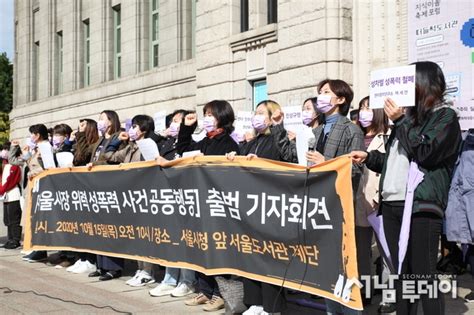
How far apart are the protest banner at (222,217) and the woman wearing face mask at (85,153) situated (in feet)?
1.03

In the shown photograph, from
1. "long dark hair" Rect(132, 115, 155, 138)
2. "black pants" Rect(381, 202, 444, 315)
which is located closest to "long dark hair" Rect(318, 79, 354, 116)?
"black pants" Rect(381, 202, 444, 315)

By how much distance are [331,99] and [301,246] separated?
1.24 m

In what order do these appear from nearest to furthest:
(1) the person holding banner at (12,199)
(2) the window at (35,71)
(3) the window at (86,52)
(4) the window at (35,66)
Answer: (1) the person holding banner at (12,199) → (3) the window at (86,52) → (4) the window at (35,66) → (2) the window at (35,71)

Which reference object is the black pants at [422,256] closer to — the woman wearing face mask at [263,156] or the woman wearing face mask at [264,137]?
the woman wearing face mask at [263,156]

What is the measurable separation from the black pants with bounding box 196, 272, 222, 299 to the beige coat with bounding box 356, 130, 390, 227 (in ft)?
5.43

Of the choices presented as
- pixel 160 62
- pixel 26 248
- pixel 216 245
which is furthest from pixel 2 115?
pixel 216 245

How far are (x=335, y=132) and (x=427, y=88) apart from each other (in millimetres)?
978

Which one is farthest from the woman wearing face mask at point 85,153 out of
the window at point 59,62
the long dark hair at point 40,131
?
the window at point 59,62

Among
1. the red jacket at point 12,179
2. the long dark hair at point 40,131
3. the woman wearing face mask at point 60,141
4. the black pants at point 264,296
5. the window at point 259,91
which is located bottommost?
the black pants at point 264,296

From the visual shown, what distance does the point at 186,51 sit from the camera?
18.9 metres

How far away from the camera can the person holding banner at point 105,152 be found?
7.65 metres

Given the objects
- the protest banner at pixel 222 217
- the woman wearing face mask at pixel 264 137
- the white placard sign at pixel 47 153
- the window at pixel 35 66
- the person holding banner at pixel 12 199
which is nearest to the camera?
the protest banner at pixel 222 217

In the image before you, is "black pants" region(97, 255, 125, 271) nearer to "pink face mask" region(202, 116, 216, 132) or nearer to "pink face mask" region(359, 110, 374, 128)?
"pink face mask" region(202, 116, 216, 132)

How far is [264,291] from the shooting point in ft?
17.7
